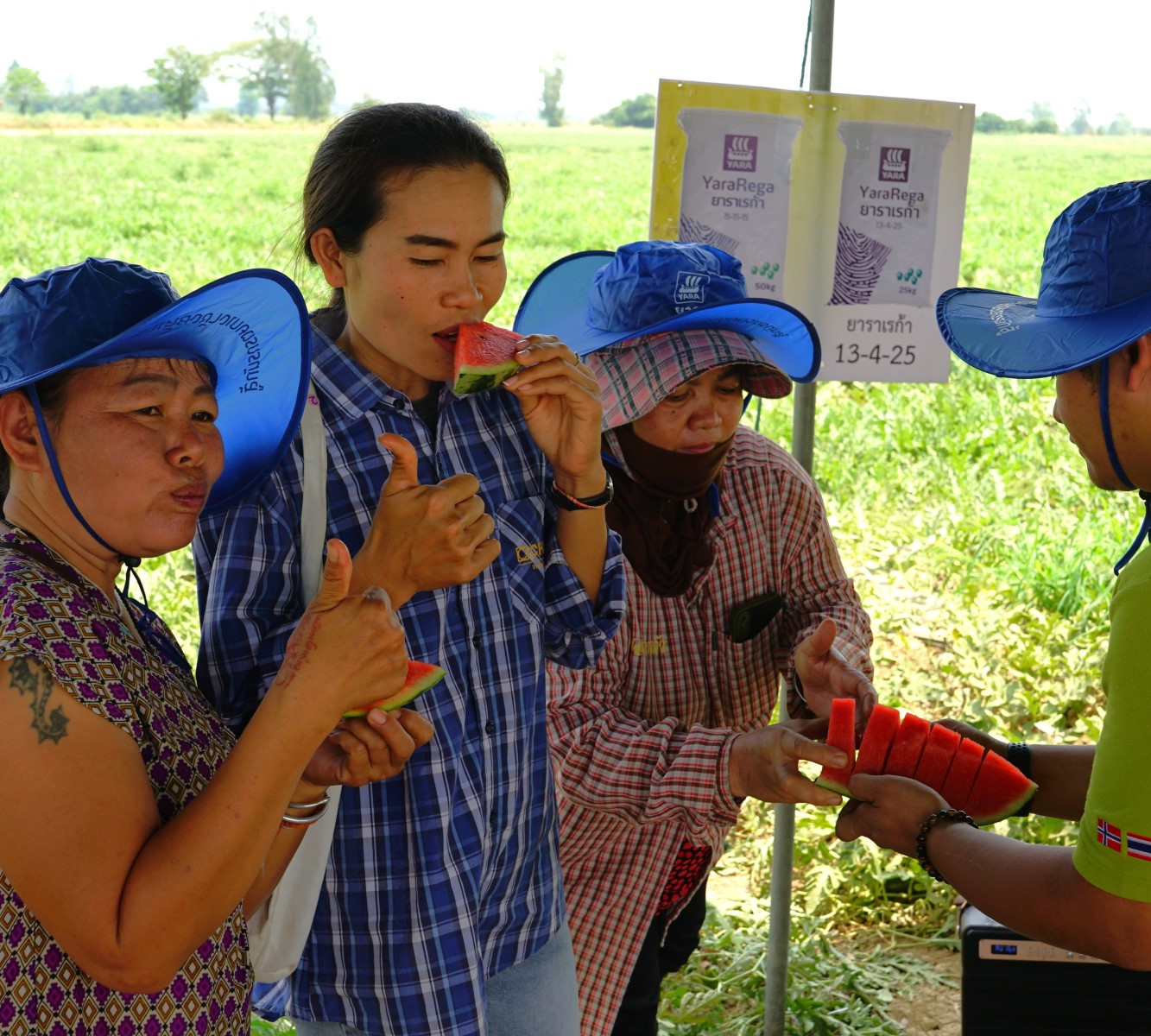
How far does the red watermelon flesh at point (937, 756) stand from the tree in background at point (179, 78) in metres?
31.6

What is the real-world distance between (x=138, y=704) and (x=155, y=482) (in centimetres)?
31

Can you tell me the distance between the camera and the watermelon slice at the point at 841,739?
2.30m

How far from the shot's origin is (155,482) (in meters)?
1.61

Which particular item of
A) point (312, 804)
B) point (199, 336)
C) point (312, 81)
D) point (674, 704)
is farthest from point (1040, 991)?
point (312, 81)

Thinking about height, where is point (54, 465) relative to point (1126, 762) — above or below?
above

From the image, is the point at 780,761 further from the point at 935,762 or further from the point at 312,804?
the point at 312,804

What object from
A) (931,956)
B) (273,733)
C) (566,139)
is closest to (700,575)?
(273,733)

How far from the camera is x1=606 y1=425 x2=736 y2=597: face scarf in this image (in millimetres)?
2652

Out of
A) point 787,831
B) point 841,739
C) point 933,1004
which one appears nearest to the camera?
point 841,739

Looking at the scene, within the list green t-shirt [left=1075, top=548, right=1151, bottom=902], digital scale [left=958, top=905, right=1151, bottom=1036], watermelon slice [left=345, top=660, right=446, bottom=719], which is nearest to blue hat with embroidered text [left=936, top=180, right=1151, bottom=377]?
green t-shirt [left=1075, top=548, right=1151, bottom=902]

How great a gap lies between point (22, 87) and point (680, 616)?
27861 mm

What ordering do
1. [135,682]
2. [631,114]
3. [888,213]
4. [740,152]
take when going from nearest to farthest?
[135,682], [740,152], [888,213], [631,114]

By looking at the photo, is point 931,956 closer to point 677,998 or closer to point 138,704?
point 677,998

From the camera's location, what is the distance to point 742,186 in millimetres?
2980
